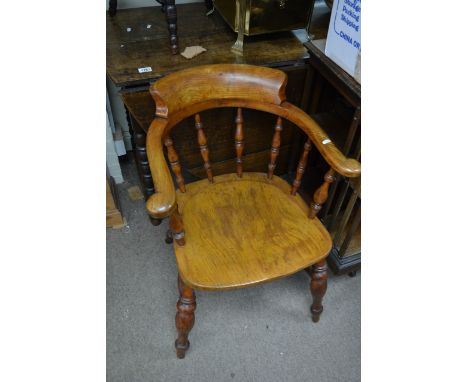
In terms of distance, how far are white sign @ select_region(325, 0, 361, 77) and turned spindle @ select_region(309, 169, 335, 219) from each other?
316mm

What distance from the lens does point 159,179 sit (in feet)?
2.93

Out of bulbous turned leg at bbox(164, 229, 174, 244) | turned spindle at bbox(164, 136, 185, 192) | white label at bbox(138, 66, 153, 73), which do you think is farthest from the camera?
bulbous turned leg at bbox(164, 229, 174, 244)

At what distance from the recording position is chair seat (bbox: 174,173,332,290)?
104cm

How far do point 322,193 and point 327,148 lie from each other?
0.16 metres

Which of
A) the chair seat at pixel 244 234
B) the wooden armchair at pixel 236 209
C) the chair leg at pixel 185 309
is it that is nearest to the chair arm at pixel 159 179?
the wooden armchair at pixel 236 209

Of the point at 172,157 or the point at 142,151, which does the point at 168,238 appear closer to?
the point at 142,151

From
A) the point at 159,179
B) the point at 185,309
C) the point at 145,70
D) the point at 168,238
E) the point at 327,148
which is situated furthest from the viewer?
the point at 168,238

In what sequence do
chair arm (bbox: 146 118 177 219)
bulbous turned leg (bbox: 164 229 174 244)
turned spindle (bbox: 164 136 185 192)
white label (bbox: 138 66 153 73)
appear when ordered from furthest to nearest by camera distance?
bulbous turned leg (bbox: 164 229 174 244)
white label (bbox: 138 66 153 73)
turned spindle (bbox: 164 136 185 192)
chair arm (bbox: 146 118 177 219)

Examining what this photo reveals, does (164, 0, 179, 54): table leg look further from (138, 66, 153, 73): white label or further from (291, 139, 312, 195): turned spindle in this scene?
(291, 139, 312, 195): turned spindle

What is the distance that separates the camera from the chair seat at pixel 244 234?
1.04 metres

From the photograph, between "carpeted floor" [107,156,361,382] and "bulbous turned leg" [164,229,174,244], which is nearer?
"carpeted floor" [107,156,361,382]

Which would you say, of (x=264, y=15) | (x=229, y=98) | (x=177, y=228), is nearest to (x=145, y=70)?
(x=229, y=98)

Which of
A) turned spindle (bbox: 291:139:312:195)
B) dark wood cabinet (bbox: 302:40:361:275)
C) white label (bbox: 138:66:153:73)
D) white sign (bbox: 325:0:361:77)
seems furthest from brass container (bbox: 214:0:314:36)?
turned spindle (bbox: 291:139:312:195)

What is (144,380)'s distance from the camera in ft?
4.20
